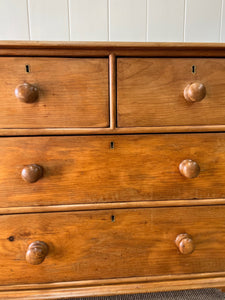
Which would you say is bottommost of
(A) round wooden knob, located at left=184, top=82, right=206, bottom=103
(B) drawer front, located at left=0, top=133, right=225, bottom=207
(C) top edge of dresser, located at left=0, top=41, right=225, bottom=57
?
(B) drawer front, located at left=0, top=133, right=225, bottom=207

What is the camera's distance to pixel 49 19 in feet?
3.28

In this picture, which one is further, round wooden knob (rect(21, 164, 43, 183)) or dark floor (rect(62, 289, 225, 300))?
dark floor (rect(62, 289, 225, 300))

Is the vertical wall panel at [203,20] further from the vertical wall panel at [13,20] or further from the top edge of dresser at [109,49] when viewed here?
the vertical wall panel at [13,20]

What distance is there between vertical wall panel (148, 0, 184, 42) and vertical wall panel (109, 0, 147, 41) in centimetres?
4

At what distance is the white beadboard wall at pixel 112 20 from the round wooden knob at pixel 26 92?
2.01 feet

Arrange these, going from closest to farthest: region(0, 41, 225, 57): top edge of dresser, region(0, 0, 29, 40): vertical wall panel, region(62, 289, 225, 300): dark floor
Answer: region(0, 41, 225, 57): top edge of dresser, region(62, 289, 225, 300): dark floor, region(0, 0, 29, 40): vertical wall panel

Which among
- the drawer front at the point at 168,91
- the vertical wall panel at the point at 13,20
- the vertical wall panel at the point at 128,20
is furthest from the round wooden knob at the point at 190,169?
the vertical wall panel at the point at 13,20

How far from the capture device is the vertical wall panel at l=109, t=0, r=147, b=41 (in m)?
1.01

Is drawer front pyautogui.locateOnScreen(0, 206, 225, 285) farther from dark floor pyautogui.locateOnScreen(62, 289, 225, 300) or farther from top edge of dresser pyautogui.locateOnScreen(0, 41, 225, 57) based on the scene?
top edge of dresser pyautogui.locateOnScreen(0, 41, 225, 57)

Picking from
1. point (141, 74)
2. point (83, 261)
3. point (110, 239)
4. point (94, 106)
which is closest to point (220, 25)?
point (141, 74)

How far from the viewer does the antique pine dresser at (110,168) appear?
579 millimetres

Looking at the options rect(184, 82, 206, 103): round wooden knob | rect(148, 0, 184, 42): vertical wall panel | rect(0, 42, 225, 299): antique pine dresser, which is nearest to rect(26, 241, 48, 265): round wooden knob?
rect(0, 42, 225, 299): antique pine dresser

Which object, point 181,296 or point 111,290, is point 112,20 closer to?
point 111,290

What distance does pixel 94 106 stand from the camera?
1.95 feet
